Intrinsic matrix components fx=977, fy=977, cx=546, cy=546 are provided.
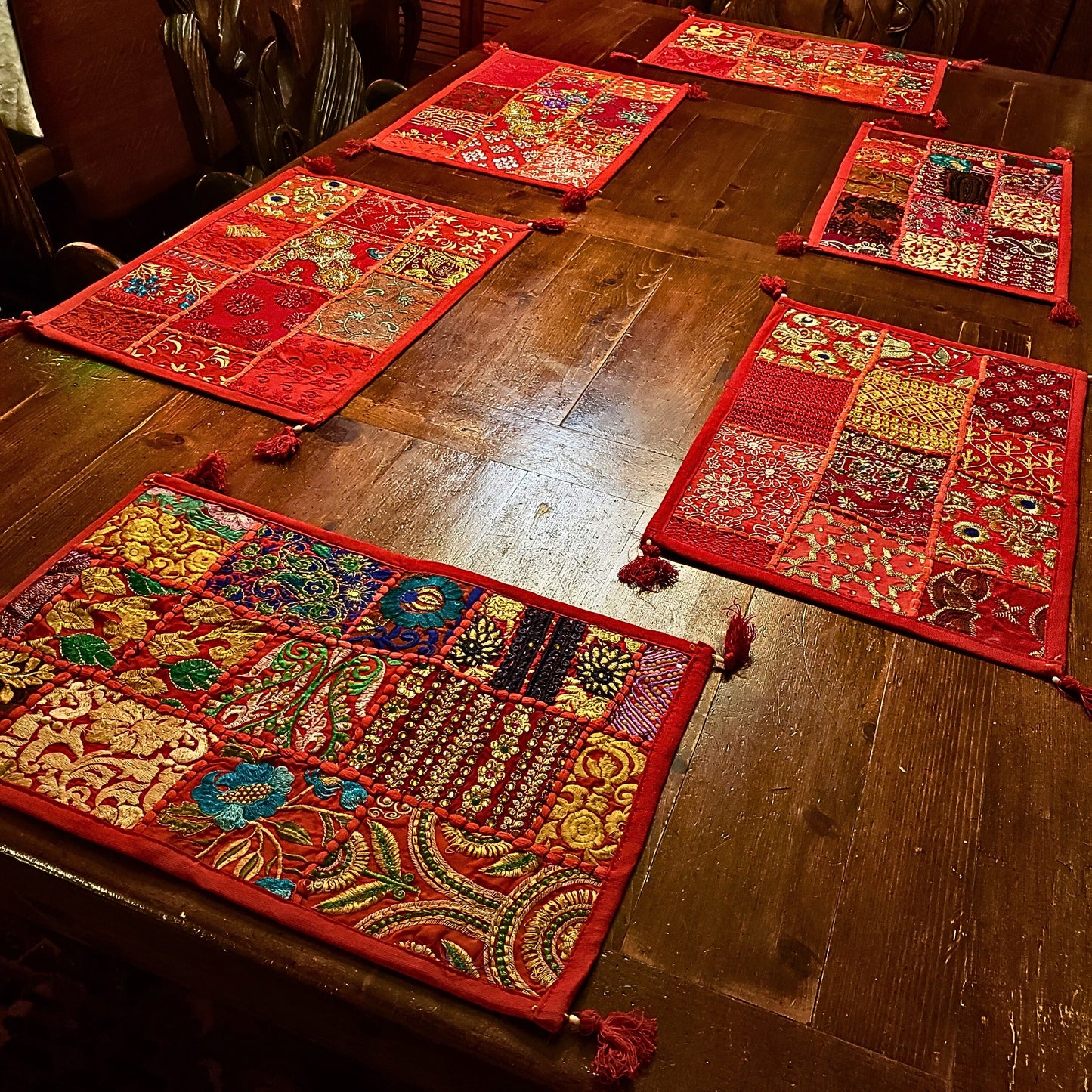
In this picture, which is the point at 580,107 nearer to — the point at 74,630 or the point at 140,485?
the point at 140,485

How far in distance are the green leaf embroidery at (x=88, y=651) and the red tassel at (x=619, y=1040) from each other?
52 cm

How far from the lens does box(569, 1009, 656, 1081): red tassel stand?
663 millimetres

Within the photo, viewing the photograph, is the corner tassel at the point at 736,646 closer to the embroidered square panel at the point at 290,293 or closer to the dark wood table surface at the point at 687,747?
the dark wood table surface at the point at 687,747

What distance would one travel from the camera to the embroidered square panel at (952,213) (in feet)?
5.37

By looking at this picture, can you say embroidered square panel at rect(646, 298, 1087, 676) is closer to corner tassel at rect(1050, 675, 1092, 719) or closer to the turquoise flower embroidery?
corner tassel at rect(1050, 675, 1092, 719)

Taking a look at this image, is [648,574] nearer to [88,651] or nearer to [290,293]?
[88,651]

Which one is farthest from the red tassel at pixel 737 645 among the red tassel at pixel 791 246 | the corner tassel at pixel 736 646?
the red tassel at pixel 791 246

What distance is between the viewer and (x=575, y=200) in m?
1.71

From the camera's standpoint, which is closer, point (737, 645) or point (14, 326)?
point (737, 645)

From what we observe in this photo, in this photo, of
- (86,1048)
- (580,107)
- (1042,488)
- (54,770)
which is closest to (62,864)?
(54,770)

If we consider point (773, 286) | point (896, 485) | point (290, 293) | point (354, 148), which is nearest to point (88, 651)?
point (290, 293)

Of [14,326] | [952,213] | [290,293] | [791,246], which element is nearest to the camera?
[14,326]

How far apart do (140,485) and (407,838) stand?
1.77ft

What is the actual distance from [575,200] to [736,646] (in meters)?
1.05
